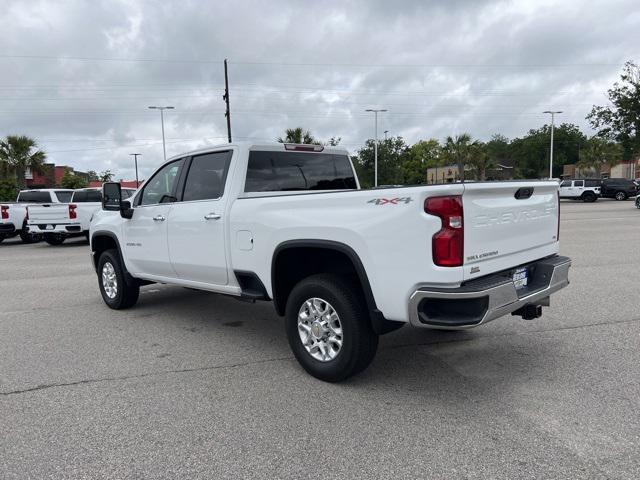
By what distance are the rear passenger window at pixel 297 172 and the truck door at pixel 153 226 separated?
1.10 meters

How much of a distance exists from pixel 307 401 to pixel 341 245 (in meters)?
1.16

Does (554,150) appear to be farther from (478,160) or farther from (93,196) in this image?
(93,196)

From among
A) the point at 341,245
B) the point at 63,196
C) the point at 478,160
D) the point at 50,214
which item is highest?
the point at 478,160

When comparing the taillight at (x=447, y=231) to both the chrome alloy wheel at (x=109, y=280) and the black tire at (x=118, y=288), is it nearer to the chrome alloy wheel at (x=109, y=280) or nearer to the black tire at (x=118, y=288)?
the black tire at (x=118, y=288)

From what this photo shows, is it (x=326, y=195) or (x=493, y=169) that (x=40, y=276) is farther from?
(x=493, y=169)

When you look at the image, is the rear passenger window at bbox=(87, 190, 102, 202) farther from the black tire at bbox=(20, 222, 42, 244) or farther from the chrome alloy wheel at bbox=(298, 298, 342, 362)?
the chrome alloy wheel at bbox=(298, 298, 342, 362)

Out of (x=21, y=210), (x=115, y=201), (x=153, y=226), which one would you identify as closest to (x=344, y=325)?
(x=153, y=226)

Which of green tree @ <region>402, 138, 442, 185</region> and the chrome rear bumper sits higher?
green tree @ <region>402, 138, 442, 185</region>

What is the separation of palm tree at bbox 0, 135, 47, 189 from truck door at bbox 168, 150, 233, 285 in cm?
3956

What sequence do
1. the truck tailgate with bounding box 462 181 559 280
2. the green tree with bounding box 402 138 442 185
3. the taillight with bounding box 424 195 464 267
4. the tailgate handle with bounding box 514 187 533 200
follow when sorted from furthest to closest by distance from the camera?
the green tree with bounding box 402 138 442 185
the tailgate handle with bounding box 514 187 533 200
the truck tailgate with bounding box 462 181 559 280
the taillight with bounding box 424 195 464 267

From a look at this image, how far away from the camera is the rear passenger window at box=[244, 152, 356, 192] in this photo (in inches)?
197

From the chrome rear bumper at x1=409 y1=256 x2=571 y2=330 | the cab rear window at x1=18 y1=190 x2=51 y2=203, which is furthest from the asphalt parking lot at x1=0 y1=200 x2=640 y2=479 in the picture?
the cab rear window at x1=18 y1=190 x2=51 y2=203

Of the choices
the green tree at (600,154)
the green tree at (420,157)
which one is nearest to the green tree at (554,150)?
the green tree at (420,157)

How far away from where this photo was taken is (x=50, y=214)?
15211 mm
